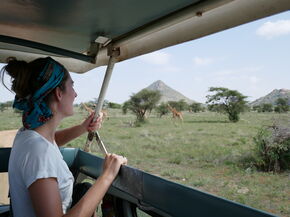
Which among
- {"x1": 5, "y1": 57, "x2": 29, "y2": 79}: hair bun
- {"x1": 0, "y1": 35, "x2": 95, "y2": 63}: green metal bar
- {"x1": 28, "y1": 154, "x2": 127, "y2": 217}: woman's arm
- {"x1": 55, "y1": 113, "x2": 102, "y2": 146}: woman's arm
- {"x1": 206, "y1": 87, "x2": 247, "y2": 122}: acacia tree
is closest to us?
{"x1": 28, "y1": 154, "x2": 127, "y2": 217}: woman's arm

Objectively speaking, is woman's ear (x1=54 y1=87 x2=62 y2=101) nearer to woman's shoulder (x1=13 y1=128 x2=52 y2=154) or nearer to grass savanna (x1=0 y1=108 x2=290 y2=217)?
woman's shoulder (x1=13 y1=128 x2=52 y2=154)

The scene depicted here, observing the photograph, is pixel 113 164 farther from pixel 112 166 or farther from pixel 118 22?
pixel 118 22

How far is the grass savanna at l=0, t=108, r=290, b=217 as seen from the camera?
3.19 meters

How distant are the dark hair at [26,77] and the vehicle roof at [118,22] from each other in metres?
0.27

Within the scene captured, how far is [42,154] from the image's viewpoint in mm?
881

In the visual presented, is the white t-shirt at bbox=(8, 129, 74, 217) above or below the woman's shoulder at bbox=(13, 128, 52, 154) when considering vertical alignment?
below

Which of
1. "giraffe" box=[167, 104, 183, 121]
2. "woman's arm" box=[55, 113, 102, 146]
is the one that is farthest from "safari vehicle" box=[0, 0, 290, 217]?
"giraffe" box=[167, 104, 183, 121]

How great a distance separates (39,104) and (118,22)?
576 millimetres

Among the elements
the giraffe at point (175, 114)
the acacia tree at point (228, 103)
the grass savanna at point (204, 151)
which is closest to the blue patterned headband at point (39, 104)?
the grass savanna at point (204, 151)

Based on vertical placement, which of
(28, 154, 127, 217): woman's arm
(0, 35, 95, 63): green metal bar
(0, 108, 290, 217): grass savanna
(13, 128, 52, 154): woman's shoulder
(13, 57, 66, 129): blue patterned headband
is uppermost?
(0, 35, 95, 63): green metal bar

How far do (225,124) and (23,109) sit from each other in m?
5.48

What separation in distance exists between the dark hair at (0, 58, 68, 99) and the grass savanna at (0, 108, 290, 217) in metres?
0.26

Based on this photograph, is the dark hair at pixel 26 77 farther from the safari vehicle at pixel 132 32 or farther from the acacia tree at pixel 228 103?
the acacia tree at pixel 228 103

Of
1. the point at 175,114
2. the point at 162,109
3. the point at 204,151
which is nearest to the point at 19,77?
the point at 204,151
